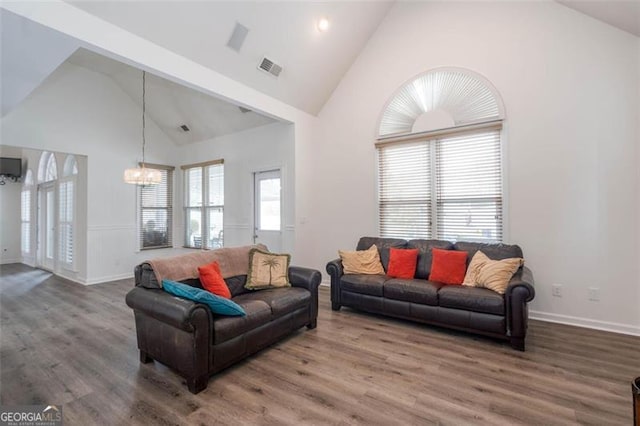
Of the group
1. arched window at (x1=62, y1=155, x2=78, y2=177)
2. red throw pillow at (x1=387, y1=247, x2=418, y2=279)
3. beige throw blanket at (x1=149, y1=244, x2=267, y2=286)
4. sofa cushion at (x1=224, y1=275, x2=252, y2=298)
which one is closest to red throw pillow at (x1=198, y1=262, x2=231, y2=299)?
beige throw blanket at (x1=149, y1=244, x2=267, y2=286)

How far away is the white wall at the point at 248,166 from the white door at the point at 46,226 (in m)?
3.52

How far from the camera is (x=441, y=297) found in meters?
3.22

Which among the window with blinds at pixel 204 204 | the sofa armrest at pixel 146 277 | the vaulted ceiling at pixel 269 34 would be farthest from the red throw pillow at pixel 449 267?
the window with blinds at pixel 204 204

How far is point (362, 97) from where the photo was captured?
498 centimetres

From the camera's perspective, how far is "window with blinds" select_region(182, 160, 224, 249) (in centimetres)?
659

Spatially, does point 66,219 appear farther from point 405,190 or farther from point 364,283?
point 405,190

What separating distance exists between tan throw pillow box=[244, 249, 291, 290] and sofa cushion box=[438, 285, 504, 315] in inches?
69.8

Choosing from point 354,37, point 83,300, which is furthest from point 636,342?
point 83,300

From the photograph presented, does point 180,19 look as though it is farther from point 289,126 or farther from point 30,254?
point 30,254

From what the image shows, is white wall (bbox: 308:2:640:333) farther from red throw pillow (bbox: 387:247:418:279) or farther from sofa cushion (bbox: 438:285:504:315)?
red throw pillow (bbox: 387:247:418:279)

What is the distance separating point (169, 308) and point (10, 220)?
9.68m

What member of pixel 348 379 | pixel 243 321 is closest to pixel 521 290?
pixel 348 379

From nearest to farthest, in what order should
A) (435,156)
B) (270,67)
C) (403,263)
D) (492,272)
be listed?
(492,272) → (403,263) → (270,67) → (435,156)

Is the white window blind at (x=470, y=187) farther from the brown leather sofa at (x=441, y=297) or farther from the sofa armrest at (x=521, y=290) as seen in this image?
the sofa armrest at (x=521, y=290)
